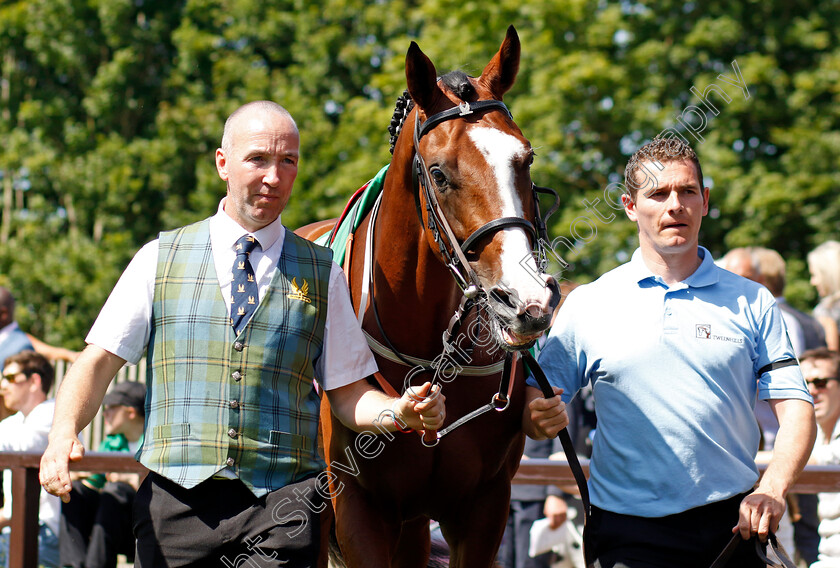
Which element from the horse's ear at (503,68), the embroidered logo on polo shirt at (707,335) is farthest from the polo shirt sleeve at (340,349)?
the embroidered logo on polo shirt at (707,335)

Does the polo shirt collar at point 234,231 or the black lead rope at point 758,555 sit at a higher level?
the polo shirt collar at point 234,231

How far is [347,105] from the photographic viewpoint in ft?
55.8

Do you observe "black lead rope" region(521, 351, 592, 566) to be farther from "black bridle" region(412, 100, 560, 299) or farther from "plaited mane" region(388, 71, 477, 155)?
"plaited mane" region(388, 71, 477, 155)

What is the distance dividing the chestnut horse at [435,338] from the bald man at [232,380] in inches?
16.0

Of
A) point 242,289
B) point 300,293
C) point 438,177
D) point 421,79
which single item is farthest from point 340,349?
point 421,79

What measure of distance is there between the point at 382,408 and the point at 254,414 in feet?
1.23

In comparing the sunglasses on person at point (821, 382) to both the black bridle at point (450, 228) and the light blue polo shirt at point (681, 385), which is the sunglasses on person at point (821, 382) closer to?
the light blue polo shirt at point (681, 385)

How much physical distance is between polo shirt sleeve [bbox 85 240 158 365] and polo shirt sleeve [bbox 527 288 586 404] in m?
1.27

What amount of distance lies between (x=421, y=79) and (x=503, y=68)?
322 mm

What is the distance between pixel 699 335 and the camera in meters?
2.75

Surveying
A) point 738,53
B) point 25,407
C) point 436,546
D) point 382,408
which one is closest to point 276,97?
point 738,53

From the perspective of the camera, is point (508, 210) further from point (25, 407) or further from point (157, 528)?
point (25, 407)

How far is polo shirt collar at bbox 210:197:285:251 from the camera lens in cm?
267

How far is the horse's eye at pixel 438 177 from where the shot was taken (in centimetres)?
277
